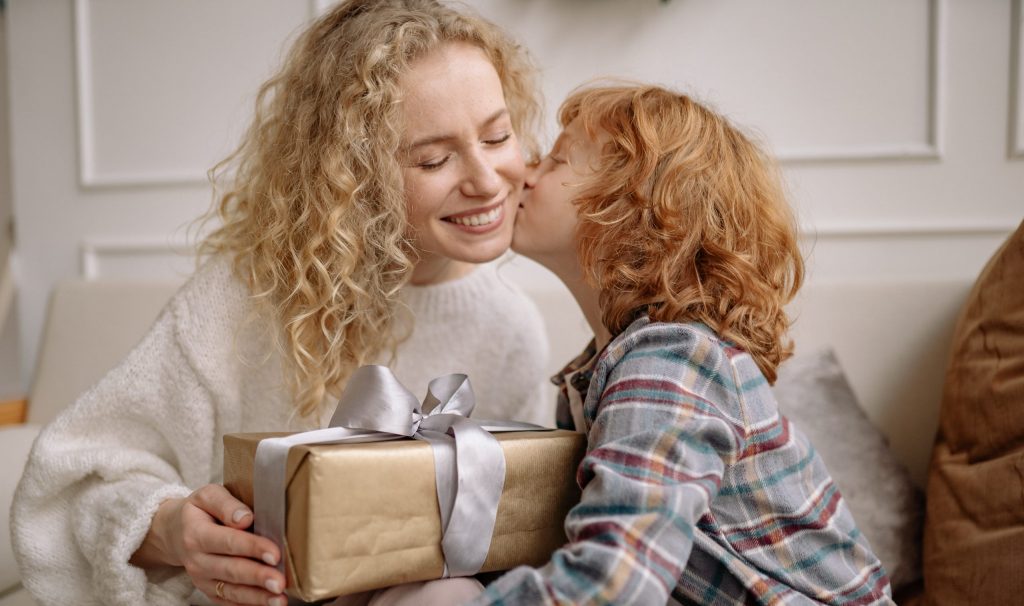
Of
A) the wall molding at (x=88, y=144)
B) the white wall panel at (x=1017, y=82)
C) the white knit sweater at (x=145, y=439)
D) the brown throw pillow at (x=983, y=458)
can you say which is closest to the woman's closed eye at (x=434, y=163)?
the white knit sweater at (x=145, y=439)

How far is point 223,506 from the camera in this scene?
2.91 feet

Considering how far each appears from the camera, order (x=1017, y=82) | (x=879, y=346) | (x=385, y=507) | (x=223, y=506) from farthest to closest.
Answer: (x=1017, y=82), (x=879, y=346), (x=223, y=506), (x=385, y=507)

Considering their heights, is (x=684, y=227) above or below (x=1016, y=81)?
below

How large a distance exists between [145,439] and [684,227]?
2.70 ft

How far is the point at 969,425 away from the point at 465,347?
77 centimetres

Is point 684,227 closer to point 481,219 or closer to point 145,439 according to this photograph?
point 481,219

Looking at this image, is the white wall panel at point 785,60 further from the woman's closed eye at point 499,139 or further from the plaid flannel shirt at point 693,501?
the plaid flannel shirt at point 693,501

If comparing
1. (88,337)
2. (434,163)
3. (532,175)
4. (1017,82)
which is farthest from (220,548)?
(1017,82)

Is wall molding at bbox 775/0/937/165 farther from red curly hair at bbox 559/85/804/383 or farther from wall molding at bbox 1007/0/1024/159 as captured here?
red curly hair at bbox 559/85/804/383

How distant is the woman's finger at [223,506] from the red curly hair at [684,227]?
494 mm

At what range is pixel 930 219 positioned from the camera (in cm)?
178

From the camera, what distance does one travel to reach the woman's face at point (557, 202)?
116 centimetres

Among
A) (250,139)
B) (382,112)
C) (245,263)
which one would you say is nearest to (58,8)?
(250,139)

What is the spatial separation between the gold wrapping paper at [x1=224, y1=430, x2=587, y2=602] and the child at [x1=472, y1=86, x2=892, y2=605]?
2.8 inches
